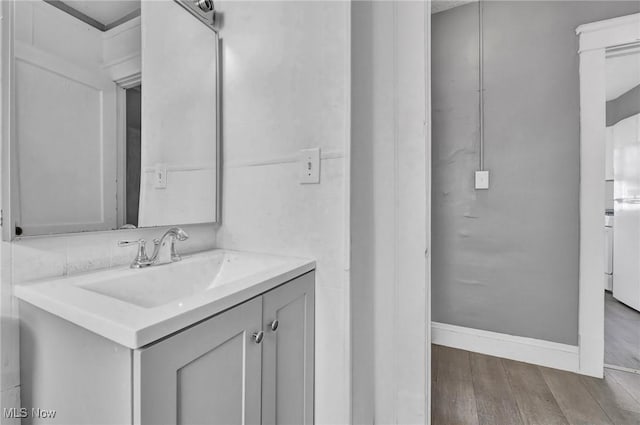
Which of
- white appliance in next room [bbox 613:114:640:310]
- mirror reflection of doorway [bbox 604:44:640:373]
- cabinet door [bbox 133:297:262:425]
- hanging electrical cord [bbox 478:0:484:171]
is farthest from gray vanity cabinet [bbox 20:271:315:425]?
white appliance in next room [bbox 613:114:640:310]

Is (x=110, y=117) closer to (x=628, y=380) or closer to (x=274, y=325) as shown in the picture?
(x=274, y=325)

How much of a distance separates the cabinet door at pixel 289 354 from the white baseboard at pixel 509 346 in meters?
1.43

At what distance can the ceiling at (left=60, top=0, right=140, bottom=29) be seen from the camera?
824 millimetres

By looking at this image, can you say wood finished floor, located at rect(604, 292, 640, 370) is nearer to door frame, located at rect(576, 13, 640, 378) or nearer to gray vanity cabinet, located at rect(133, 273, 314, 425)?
door frame, located at rect(576, 13, 640, 378)

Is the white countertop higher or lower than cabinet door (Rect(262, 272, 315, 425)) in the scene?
higher

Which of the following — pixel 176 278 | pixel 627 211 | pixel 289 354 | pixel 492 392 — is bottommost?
pixel 492 392

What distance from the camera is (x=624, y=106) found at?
2.50 m

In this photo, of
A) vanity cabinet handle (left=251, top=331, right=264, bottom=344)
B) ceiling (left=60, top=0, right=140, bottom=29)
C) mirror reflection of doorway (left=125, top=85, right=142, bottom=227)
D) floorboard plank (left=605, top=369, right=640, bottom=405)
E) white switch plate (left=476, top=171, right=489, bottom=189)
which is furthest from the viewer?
white switch plate (left=476, top=171, right=489, bottom=189)

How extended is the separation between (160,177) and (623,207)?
3515 mm

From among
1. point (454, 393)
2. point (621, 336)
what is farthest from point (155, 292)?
point (621, 336)

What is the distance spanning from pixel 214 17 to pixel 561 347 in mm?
2514

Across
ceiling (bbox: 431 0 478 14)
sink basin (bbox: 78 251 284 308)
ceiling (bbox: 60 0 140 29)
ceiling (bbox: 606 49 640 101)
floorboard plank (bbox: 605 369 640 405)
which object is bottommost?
floorboard plank (bbox: 605 369 640 405)

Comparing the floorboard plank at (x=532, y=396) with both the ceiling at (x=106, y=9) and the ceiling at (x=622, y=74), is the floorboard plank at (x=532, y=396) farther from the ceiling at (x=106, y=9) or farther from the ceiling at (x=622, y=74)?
the ceiling at (x=106, y=9)

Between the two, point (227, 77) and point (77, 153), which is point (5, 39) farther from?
point (227, 77)
